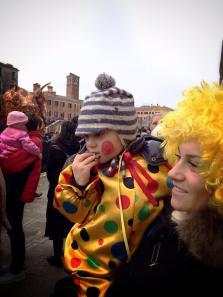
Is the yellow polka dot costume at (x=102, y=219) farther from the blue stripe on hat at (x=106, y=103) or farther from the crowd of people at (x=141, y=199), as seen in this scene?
the blue stripe on hat at (x=106, y=103)

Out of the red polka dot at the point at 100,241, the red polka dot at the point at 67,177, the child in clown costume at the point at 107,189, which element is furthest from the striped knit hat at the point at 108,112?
the red polka dot at the point at 100,241

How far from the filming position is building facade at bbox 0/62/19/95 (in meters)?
41.7

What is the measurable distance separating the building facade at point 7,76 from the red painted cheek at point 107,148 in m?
43.3

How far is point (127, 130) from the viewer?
68.2 inches

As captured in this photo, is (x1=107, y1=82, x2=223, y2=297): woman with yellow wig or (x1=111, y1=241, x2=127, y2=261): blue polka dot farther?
(x1=111, y1=241, x2=127, y2=261): blue polka dot

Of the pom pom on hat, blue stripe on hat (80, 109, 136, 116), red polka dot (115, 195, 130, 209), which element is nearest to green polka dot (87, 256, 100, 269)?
red polka dot (115, 195, 130, 209)

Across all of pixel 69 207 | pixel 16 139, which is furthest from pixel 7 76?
pixel 69 207

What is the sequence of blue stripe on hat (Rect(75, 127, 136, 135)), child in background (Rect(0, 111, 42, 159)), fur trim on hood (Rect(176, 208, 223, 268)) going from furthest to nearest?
child in background (Rect(0, 111, 42, 159)), blue stripe on hat (Rect(75, 127, 136, 135)), fur trim on hood (Rect(176, 208, 223, 268))

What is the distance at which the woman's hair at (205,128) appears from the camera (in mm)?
1016

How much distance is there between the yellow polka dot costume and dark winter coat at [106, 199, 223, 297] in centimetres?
27

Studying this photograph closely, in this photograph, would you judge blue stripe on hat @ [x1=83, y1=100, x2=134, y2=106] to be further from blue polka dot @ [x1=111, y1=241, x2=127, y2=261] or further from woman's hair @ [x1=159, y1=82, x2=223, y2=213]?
blue polka dot @ [x1=111, y1=241, x2=127, y2=261]

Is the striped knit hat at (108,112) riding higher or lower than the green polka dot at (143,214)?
higher

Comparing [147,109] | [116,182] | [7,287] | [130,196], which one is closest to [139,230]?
[130,196]

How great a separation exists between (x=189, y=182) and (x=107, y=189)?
22.0 inches
